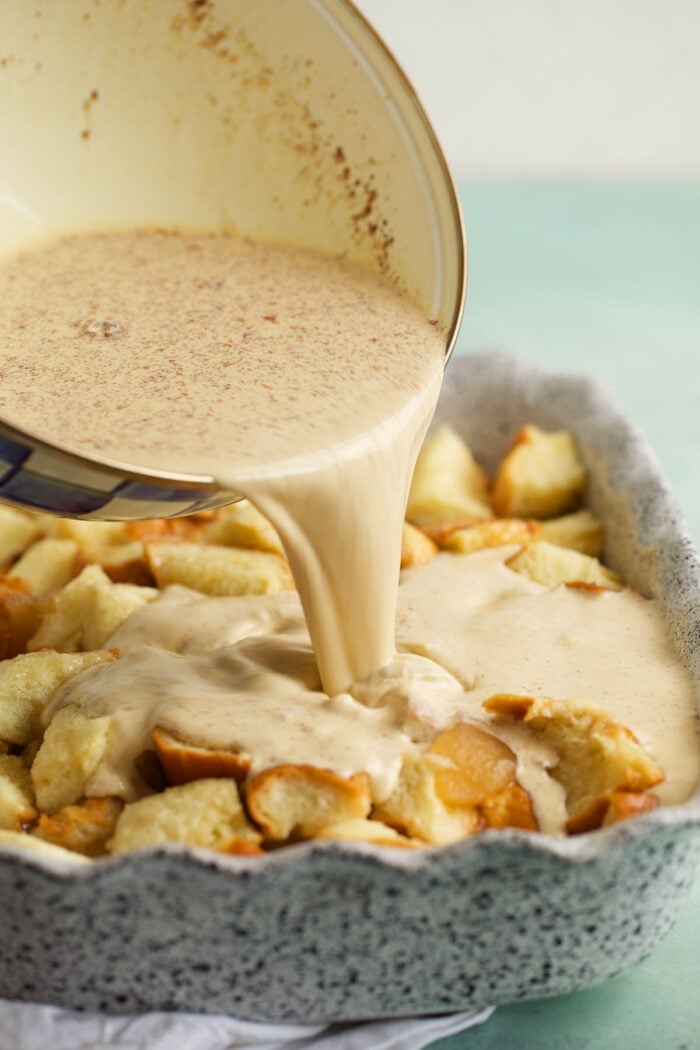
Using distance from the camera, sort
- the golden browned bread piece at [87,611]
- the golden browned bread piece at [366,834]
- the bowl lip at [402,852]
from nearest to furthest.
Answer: the bowl lip at [402,852], the golden browned bread piece at [366,834], the golden browned bread piece at [87,611]

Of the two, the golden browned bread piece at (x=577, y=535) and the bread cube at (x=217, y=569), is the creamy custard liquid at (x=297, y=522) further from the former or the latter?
the golden browned bread piece at (x=577, y=535)

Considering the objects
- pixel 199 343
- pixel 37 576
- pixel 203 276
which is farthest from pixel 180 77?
pixel 37 576

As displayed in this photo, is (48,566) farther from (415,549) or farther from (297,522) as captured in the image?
(297,522)

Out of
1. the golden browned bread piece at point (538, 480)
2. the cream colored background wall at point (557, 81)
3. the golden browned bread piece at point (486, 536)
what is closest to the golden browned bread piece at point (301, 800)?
the golden browned bread piece at point (486, 536)

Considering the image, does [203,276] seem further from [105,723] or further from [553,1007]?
[553,1007]

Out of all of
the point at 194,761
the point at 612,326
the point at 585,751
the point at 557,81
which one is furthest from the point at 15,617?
the point at 557,81

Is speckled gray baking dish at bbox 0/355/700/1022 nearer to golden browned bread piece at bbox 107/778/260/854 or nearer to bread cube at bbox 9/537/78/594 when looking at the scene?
golden browned bread piece at bbox 107/778/260/854
